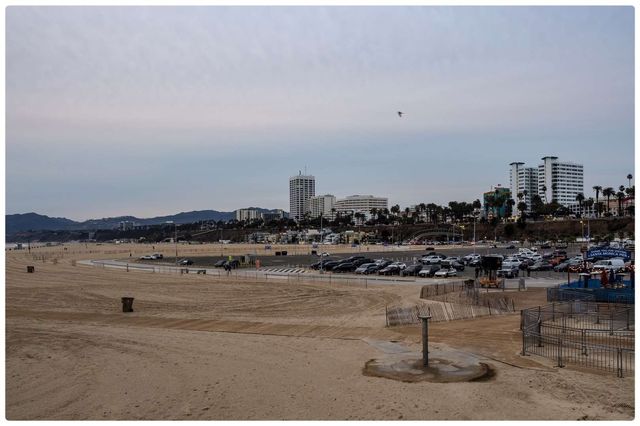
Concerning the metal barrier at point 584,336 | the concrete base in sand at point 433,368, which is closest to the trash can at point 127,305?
the concrete base in sand at point 433,368

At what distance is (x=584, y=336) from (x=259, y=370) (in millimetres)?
11283

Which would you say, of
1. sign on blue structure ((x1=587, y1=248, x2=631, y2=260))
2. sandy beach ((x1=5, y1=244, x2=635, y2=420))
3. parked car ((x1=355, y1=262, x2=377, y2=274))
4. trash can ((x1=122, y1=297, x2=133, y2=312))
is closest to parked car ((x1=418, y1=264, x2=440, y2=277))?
parked car ((x1=355, y1=262, x2=377, y2=274))

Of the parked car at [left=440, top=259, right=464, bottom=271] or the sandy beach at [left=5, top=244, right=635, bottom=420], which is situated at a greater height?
the sandy beach at [left=5, top=244, right=635, bottom=420]

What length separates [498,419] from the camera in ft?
39.4

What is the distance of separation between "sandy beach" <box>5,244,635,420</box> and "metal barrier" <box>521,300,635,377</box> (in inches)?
36.6

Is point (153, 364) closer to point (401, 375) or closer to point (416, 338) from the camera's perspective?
point (401, 375)

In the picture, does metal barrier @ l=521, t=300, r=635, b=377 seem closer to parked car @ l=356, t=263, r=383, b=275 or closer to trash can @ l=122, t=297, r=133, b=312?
trash can @ l=122, t=297, r=133, b=312

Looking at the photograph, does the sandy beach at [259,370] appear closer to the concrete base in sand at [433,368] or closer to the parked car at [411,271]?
the concrete base in sand at [433,368]

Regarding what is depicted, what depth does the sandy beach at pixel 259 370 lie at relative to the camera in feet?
41.9

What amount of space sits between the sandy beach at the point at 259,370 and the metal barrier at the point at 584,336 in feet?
3.05

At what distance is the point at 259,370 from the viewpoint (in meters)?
16.3

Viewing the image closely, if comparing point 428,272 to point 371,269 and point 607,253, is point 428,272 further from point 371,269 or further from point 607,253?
point 607,253

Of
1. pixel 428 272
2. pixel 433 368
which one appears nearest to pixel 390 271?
pixel 428 272

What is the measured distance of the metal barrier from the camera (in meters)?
16.6
